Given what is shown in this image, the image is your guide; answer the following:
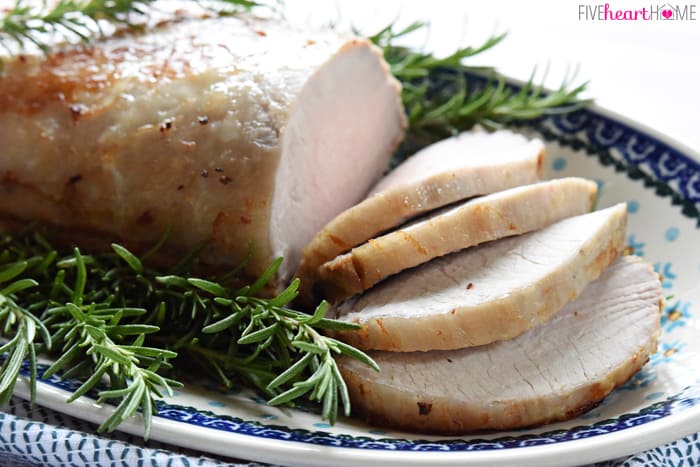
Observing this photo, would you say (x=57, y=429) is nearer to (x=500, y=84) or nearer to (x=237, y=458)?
(x=237, y=458)

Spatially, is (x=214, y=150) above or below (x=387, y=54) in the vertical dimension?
below

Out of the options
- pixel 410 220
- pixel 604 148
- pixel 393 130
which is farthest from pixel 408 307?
pixel 604 148

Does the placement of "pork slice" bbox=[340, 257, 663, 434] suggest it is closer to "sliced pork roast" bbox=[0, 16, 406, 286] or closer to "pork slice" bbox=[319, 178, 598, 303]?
"pork slice" bbox=[319, 178, 598, 303]

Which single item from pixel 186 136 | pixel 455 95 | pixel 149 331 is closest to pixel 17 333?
pixel 149 331

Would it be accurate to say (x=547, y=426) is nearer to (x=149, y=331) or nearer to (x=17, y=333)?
(x=149, y=331)

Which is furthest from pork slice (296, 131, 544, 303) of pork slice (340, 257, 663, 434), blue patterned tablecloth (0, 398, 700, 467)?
blue patterned tablecloth (0, 398, 700, 467)

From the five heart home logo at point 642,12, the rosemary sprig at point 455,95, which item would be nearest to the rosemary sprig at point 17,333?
the rosemary sprig at point 455,95
